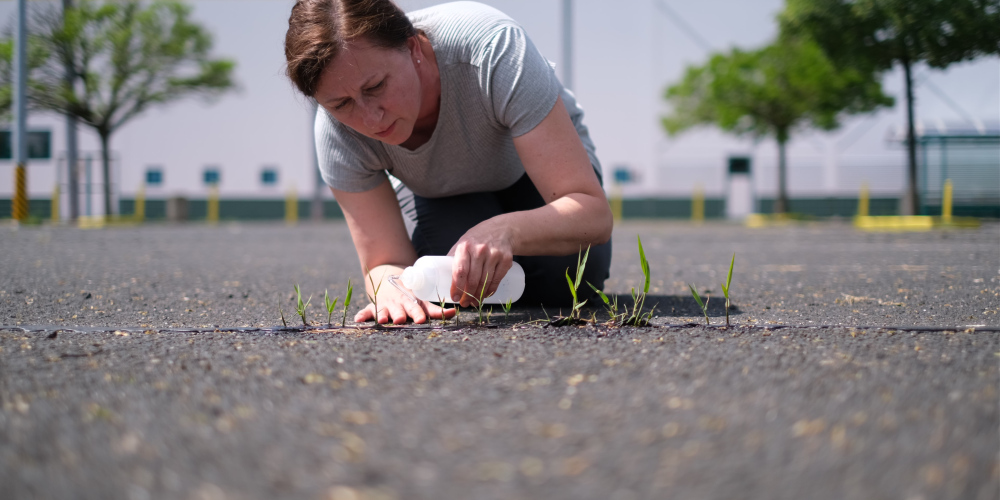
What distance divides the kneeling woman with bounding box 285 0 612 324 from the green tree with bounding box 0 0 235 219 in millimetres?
13439

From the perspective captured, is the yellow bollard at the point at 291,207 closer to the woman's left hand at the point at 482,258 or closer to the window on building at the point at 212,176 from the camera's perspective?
the window on building at the point at 212,176

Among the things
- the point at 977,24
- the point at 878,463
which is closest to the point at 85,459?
the point at 878,463

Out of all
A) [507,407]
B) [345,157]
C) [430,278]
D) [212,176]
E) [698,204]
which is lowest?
[507,407]

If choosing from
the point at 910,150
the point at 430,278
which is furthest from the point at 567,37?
the point at 430,278

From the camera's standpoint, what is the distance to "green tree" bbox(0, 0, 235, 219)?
45.6ft

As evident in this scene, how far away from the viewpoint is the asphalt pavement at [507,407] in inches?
30.5

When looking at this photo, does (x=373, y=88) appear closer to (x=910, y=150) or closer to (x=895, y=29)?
(x=895, y=29)

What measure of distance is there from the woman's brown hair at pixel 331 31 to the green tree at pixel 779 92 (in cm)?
1388

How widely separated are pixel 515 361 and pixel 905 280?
220 cm

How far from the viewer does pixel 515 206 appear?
92.8 inches

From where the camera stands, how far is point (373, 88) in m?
1.62

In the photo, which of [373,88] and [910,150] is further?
[910,150]

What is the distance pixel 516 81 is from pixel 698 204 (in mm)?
17792

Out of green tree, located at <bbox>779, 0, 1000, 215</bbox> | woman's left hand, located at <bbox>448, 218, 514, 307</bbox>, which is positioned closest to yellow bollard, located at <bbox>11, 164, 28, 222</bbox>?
green tree, located at <bbox>779, 0, 1000, 215</bbox>
